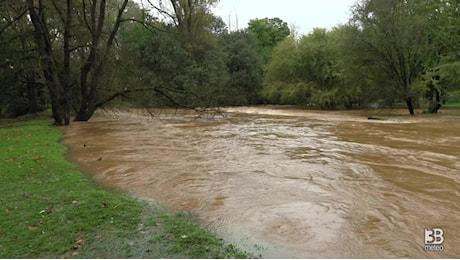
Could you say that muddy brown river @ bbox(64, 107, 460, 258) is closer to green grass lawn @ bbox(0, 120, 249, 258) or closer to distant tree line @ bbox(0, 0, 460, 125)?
green grass lawn @ bbox(0, 120, 249, 258)

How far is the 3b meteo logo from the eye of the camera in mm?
4275

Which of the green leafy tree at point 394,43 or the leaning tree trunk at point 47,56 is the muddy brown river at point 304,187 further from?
the green leafy tree at point 394,43

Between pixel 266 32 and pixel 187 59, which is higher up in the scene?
pixel 266 32

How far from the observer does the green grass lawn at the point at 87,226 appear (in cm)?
395

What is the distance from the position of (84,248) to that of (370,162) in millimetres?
7229

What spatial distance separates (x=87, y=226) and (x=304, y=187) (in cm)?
393

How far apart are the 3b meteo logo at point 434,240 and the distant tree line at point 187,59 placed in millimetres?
16587

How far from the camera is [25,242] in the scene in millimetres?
4074

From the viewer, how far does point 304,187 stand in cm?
693

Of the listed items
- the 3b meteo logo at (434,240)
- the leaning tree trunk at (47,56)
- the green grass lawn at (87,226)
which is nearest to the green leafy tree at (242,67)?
the leaning tree trunk at (47,56)

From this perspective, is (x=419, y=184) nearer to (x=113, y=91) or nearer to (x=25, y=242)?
(x=25, y=242)

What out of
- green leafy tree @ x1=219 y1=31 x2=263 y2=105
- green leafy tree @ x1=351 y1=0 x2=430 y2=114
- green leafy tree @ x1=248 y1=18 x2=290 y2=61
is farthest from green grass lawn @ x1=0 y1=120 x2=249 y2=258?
green leafy tree @ x1=248 y1=18 x2=290 y2=61

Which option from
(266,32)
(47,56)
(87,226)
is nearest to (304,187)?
(87,226)

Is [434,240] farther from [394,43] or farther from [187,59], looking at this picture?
[187,59]
